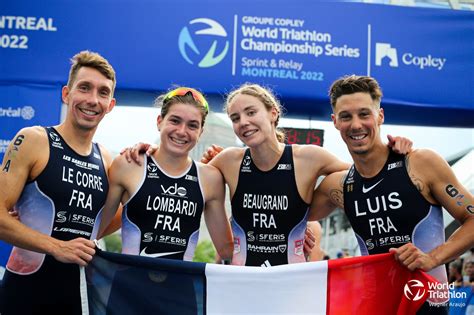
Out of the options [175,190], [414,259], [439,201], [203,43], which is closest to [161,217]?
[175,190]

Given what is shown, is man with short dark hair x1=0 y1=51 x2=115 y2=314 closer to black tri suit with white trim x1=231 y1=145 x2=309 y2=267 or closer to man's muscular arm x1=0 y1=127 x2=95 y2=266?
man's muscular arm x1=0 y1=127 x2=95 y2=266

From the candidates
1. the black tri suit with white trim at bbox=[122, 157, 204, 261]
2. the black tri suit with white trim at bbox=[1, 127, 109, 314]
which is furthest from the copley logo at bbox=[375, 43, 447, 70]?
the black tri suit with white trim at bbox=[1, 127, 109, 314]

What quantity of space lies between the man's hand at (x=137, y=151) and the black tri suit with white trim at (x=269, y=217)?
63 centimetres

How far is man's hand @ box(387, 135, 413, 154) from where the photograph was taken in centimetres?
313

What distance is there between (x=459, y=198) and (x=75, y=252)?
2.06 metres

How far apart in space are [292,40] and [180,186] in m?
3.77

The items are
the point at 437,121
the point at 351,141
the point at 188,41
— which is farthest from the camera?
the point at 437,121

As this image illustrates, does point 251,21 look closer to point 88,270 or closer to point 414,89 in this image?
point 414,89

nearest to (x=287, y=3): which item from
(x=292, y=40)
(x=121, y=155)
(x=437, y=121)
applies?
(x=292, y=40)

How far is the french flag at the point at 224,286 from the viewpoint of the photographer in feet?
9.36

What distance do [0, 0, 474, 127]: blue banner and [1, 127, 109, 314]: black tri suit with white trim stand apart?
3403 millimetres

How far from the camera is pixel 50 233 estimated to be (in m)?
3.07

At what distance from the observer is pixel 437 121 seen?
283 inches

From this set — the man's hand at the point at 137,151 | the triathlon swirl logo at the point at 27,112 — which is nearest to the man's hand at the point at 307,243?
the man's hand at the point at 137,151
